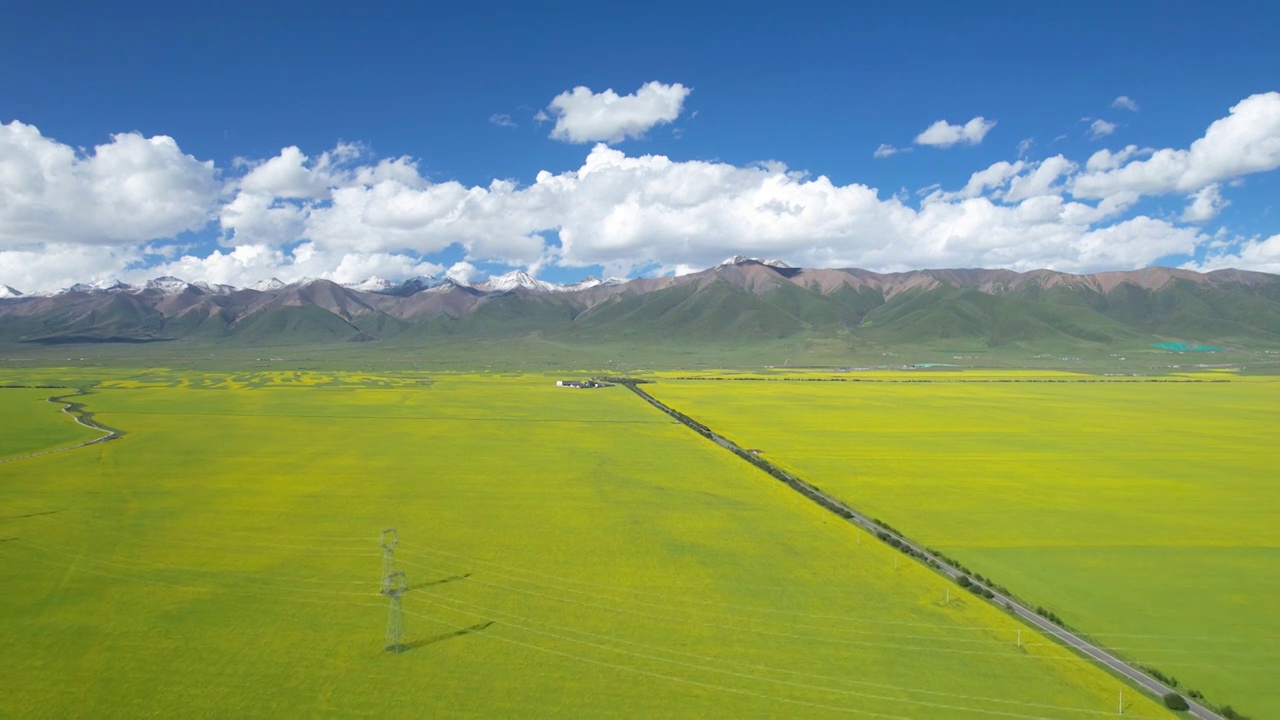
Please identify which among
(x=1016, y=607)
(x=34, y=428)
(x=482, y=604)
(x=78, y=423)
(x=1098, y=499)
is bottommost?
(x=482, y=604)

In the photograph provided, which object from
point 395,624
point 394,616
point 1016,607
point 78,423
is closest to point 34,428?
point 78,423

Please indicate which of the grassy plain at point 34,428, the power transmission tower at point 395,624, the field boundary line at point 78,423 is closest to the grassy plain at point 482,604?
the power transmission tower at point 395,624

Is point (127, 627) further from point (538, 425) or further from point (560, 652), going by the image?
point (538, 425)

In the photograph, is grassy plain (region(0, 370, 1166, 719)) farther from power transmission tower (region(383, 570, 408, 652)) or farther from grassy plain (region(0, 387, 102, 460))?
grassy plain (region(0, 387, 102, 460))

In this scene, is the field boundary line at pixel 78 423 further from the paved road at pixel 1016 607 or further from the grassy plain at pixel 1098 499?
the grassy plain at pixel 1098 499

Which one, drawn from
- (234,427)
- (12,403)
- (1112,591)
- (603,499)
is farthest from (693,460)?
(12,403)

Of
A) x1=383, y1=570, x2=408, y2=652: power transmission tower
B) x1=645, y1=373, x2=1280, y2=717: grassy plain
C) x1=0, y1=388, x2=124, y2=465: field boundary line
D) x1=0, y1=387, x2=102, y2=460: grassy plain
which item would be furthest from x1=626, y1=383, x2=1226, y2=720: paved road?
x1=0, y1=387, x2=102, y2=460: grassy plain

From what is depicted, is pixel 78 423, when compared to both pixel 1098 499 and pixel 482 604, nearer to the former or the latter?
pixel 482 604
